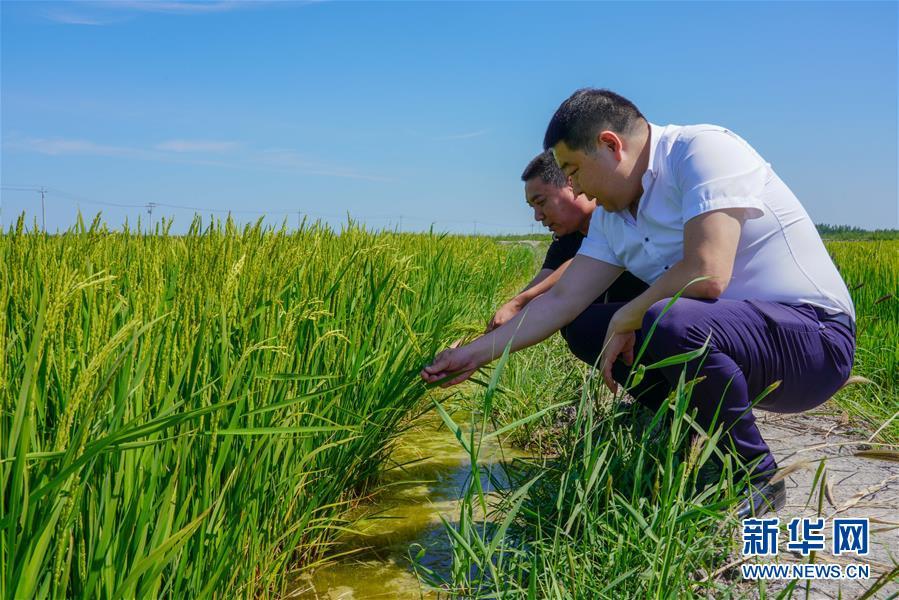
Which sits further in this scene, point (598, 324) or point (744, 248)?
point (598, 324)

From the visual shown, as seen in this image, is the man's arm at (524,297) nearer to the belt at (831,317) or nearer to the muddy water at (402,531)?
the muddy water at (402,531)

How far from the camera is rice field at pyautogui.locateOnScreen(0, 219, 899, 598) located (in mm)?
1037

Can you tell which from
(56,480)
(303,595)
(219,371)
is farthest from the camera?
(303,595)

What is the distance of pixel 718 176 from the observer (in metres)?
2.08

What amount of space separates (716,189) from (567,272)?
698mm

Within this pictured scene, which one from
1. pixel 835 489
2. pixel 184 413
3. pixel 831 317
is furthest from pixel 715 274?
pixel 184 413

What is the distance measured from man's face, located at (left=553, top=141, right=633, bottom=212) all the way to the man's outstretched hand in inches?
26.4

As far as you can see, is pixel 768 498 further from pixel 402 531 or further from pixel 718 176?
pixel 402 531

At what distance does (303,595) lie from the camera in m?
2.01

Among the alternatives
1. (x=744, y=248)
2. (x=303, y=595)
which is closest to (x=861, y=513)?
(x=744, y=248)

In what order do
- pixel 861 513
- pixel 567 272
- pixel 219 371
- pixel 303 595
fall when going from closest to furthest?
pixel 219 371
pixel 303 595
pixel 861 513
pixel 567 272

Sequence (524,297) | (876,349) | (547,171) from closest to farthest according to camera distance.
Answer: (524,297) < (547,171) < (876,349)

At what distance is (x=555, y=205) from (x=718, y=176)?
127cm

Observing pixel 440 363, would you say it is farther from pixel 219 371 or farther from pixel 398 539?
pixel 219 371
